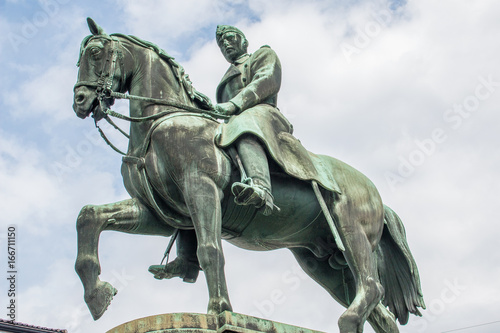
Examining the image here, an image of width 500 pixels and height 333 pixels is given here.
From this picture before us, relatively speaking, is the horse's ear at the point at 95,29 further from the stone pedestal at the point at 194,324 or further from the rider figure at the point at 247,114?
the stone pedestal at the point at 194,324

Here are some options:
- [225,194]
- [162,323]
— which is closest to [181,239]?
[225,194]

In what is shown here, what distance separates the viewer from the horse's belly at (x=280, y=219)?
9.07 meters

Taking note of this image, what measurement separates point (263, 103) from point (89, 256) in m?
3.07

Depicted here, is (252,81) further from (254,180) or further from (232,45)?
(254,180)

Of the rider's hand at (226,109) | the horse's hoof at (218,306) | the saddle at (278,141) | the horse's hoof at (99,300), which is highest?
the rider's hand at (226,109)

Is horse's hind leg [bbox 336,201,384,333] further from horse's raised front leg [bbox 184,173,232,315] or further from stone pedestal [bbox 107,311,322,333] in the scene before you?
horse's raised front leg [bbox 184,173,232,315]

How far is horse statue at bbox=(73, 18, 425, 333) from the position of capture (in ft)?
27.4

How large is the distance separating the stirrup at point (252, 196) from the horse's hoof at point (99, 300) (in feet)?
5.49

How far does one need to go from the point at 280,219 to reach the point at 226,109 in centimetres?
150

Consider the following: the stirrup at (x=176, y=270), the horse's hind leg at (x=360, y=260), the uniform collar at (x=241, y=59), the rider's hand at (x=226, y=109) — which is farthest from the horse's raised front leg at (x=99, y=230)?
the uniform collar at (x=241, y=59)

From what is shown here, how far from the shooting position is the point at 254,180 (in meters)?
8.41

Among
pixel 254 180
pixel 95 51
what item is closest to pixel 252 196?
pixel 254 180

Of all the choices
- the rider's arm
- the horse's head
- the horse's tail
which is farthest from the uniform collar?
the horse's tail

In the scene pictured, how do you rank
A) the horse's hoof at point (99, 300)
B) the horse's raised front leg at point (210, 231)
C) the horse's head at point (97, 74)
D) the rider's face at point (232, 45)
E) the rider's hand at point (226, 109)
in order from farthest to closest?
the rider's face at point (232, 45) → the rider's hand at point (226, 109) → the horse's head at point (97, 74) → the horse's hoof at point (99, 300) → the horse's raised front leg at point (210, 231)
